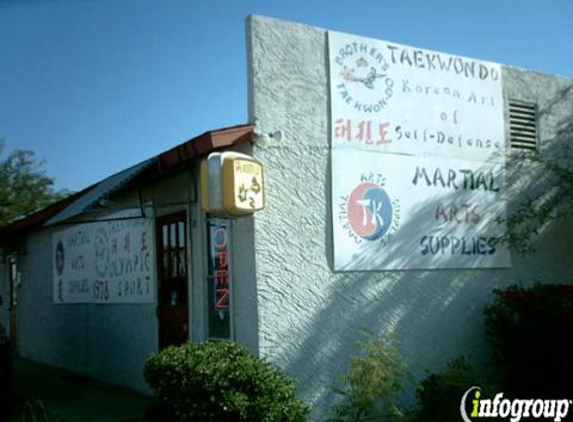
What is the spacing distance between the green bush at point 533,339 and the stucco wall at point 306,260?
742 millimetres

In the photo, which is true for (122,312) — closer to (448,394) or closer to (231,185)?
(231,185)

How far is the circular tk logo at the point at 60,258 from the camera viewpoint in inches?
440

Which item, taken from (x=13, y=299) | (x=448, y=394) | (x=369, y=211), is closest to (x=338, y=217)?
(x=369, y=211)

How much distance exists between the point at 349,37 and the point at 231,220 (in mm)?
2473

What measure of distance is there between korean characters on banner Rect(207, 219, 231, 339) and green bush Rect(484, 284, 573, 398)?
2.99 meters

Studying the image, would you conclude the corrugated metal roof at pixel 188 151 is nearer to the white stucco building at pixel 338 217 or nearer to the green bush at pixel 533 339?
the white stucco building at pixel 338 217

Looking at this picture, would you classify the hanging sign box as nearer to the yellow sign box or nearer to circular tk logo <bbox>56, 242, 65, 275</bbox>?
the yellow sign box

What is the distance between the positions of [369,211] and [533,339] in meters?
2.29

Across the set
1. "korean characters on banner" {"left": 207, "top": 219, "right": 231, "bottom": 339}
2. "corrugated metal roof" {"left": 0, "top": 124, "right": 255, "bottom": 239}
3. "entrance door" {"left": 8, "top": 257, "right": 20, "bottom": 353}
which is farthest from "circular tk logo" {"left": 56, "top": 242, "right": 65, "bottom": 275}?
"korean characters on banner" {"left": 207, "top": 219, "right": 231, "bottom": 339}

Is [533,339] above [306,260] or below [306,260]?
below

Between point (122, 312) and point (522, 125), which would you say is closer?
point (522, 125)

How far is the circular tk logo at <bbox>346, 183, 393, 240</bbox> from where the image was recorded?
701 cm

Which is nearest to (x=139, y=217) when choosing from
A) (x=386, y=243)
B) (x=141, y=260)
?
(x=141, y=260)

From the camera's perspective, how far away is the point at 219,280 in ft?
23.0
